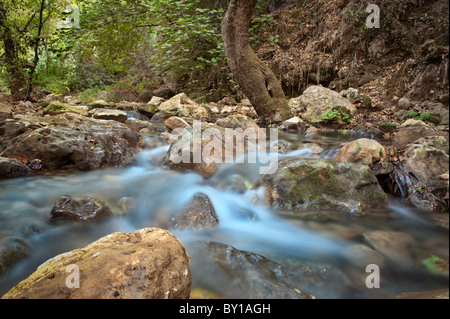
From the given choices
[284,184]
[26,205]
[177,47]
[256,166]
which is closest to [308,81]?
[177,47]

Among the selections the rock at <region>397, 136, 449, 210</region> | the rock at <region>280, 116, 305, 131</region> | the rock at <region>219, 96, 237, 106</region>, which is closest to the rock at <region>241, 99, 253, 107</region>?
the rock at <region>219, 96, 237, 106</region>

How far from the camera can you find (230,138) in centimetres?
439

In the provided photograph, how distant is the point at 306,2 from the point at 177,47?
20.7 ft

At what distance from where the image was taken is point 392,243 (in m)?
1.97

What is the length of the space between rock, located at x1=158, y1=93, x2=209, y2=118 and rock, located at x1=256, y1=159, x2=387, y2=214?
20.4 feet

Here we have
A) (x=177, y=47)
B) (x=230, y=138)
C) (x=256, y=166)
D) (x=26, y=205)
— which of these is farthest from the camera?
(x=177, y=47)

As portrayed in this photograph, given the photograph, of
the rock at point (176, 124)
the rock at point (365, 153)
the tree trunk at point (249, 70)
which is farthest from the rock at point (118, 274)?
the tree trunk at point (249, 70)

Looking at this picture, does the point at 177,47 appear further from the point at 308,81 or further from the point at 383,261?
the point at 383,261

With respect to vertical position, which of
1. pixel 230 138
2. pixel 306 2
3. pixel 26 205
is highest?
pixel 306 2

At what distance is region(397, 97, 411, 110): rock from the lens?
6.23m

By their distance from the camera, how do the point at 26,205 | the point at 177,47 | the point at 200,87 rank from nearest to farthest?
the point at 26,205, the point at 177,47, the point at 200,87

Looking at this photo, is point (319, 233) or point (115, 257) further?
point (319, 233)

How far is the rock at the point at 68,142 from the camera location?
12.1ft

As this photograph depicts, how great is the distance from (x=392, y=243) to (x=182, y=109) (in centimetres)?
811
